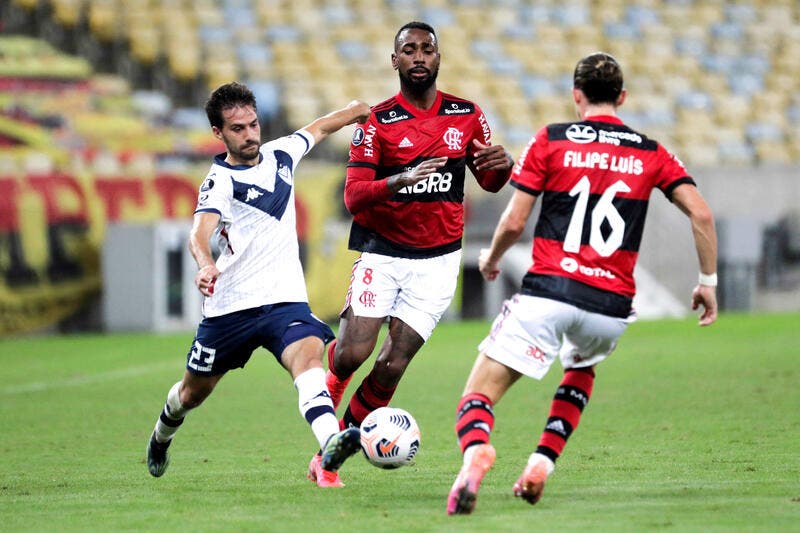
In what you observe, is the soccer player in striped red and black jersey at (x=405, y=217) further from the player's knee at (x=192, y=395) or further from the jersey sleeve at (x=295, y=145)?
the player's knee at (x=192, y=395)

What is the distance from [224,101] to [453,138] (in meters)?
1.34

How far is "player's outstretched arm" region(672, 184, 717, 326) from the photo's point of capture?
5.51m

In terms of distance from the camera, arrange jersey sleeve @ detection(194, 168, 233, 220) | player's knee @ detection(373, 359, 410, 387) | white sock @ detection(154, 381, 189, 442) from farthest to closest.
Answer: player's knee @ detection(373, 359, 410, 387) < white sock @ detection(154, 381, 189, 442) < jersey sleeve @ detection(194, 168, 233, 220)

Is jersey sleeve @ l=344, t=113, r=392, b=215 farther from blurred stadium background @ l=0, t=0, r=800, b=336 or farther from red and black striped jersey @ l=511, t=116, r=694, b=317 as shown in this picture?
blurred stadium background @ l=0, t=0, r=800, b=336

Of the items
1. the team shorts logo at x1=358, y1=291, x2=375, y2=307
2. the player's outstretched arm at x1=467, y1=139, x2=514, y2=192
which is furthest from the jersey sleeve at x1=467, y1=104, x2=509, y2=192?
the team shorts logo at x1=358, y1=291, x2=375, y2=307

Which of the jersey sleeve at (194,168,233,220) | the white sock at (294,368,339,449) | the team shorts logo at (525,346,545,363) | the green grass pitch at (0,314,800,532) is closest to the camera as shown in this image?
the green grass pitch at (0,314,800,532)

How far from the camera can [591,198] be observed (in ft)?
18.0

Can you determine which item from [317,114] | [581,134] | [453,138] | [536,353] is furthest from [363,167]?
[317,114]

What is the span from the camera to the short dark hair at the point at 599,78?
217 inches

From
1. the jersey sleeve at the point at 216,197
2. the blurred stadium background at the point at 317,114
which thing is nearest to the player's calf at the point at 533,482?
the jersey sleeve at the point at 216,197

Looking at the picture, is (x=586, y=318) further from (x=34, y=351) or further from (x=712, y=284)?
(x=34, y=351)

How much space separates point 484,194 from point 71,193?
634 cm

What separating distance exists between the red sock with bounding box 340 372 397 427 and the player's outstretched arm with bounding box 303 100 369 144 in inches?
51.1

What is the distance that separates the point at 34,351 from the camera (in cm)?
1659
